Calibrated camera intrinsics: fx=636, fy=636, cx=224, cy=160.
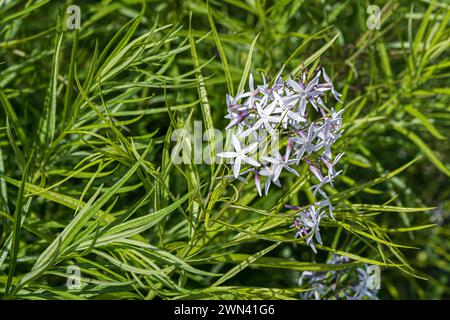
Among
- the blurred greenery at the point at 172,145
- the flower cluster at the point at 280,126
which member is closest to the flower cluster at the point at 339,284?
the blurred greenery at the point at 172,145

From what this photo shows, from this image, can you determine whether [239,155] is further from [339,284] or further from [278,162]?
[339,284]

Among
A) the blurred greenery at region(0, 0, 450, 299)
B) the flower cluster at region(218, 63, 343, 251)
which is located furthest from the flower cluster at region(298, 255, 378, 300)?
the flower cluster at region(218, 63, 343, 251)

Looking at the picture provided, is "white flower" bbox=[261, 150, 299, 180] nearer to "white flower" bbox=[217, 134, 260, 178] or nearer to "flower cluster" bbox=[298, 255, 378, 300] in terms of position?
"white flower" bbox=[217, 134, 260, 178]

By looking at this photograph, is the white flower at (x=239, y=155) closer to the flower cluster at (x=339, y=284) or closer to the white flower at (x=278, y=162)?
the white flower at (x=278, y=162)

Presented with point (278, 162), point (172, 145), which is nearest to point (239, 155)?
point (278, 162)

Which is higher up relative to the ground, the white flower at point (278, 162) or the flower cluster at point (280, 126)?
the flower cluster at point (280, 126)

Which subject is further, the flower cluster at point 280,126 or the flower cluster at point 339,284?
the flower cluster at point 339,284
